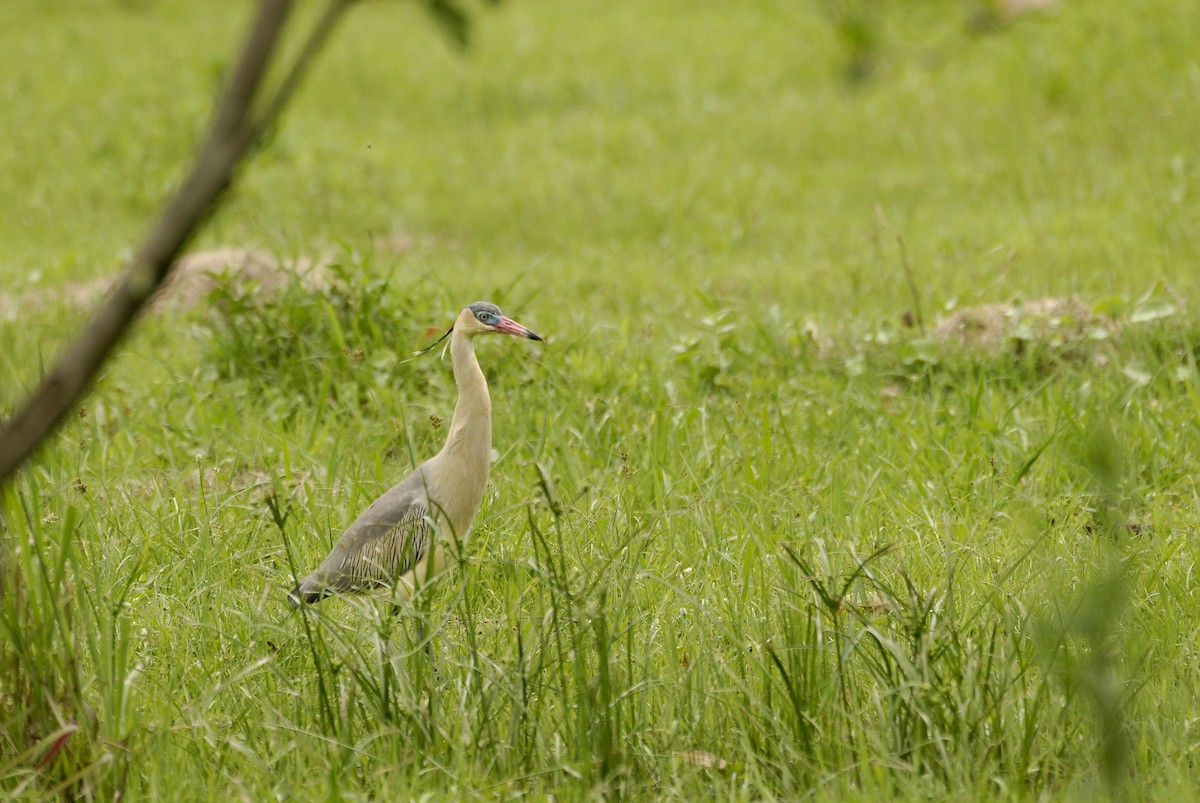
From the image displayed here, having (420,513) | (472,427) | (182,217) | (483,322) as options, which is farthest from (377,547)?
(182,217)

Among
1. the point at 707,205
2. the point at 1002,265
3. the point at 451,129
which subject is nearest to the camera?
the point at 1002,265

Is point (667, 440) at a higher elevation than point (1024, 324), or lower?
lower

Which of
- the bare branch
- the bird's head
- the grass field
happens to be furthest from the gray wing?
the bare branch

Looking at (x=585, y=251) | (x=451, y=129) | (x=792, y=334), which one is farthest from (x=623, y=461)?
(x=451, y=129)

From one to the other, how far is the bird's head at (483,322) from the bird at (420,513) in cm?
12

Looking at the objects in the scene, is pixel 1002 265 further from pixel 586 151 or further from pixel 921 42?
pixel 586 151

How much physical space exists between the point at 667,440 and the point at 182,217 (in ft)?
10.7

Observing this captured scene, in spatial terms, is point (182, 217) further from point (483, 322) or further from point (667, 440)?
point (667, 440)

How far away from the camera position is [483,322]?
4.02 m

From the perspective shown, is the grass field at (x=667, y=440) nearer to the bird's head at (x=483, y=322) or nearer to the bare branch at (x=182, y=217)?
the bird's head at (x=483, y=322)

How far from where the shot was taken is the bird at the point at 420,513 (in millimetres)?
3674

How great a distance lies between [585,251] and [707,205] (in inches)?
49.8

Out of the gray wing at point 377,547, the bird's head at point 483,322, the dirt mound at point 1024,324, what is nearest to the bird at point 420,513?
the gray wing at point 377,547

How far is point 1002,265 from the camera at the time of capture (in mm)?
7020
